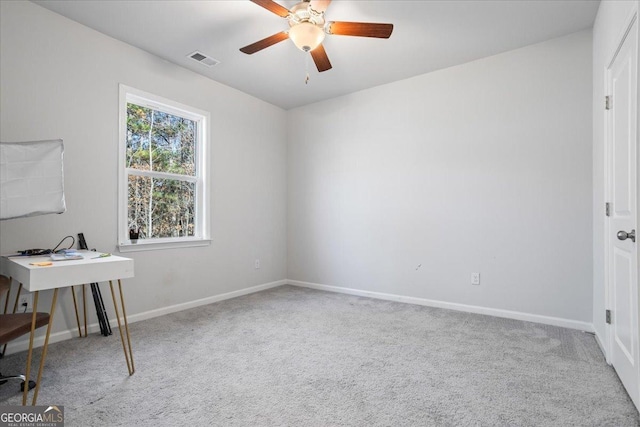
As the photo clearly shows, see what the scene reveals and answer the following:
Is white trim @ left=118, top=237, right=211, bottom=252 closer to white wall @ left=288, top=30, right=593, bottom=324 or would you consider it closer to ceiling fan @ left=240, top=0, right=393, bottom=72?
white wall @ left=288, top=30, right=593, bottom=324

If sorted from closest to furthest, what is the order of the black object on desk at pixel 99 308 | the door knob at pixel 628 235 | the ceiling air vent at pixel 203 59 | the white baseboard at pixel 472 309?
1. the door knob at pixel 628 235
2. the black object on desk at pixel 99 308
3. the white baseboard at pixel 472 309
4. the ceiling air vent at pixel 203 59

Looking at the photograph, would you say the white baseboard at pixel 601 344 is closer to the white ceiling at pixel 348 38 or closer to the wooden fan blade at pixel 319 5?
the white ceiling at pixel 348 38

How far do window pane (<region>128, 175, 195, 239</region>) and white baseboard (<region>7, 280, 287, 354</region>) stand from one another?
0.77m

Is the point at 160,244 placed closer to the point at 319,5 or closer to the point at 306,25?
the point at 306,25

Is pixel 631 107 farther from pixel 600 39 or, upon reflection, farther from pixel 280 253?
pixel 280 253

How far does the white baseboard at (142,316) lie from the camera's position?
247 cm

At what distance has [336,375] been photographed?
6.95ft

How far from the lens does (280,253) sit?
4922mm

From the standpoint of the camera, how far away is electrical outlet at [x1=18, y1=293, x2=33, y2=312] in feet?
8.19

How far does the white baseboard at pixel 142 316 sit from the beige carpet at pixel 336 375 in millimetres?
118

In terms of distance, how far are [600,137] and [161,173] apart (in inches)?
156

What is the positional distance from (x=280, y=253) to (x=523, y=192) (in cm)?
316

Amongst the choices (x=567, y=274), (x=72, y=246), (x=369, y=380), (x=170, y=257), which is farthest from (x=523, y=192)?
(x=72, y=246)

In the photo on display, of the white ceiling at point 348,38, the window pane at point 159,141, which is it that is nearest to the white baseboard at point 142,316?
the window pane at point 159,141
